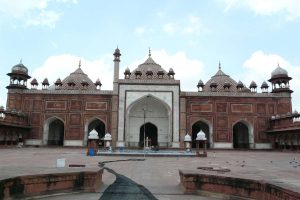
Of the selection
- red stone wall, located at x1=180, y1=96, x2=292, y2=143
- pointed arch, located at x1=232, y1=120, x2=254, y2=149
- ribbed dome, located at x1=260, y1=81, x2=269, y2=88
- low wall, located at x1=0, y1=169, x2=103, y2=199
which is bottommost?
low wall, located at x1=0, y1=169, x2=103, y2=199

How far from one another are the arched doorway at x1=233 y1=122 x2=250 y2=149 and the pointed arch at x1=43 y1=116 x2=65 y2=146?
651 inches

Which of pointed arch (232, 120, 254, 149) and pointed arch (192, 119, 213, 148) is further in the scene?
pointed arch (232, 120, 254, 149)

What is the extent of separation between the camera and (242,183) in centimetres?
422

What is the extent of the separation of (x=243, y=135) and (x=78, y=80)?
59.2 feet

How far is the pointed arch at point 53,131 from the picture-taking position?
26172 mm

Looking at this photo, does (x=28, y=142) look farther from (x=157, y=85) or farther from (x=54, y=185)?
(x=54, y=185)

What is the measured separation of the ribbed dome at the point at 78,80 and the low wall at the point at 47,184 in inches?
1010

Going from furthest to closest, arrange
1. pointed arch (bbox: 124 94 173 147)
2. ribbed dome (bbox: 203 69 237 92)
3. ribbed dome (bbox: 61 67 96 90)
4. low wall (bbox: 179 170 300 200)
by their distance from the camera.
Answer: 1. ribbed dome (bbox: 203 69 237 92)
2. ribbed dome (bbox: 61 67 96 90)
3. pointed arch (bbox: 124 94 173 147)
4. low wall (bbox: 179 170 300 200)

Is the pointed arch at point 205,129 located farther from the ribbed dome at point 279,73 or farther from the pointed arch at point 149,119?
the ribbed dome at point 279,73

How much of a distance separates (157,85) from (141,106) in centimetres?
274

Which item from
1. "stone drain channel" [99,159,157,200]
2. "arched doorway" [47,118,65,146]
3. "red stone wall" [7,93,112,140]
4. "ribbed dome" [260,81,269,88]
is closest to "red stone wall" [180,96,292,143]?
"ribbed dome" [260,81,269,88]

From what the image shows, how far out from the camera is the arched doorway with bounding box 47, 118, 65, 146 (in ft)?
91.3

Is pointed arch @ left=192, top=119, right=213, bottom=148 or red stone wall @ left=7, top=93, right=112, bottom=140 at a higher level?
red stone wall @ left=7, top=93, right=112, bottom=140

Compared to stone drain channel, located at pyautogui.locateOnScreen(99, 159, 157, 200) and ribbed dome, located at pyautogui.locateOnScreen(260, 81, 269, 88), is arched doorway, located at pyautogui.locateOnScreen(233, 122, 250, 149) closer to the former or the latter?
ribbed dome, located at pyautogui.locateOnScreen(260, 81, 269, 88)
